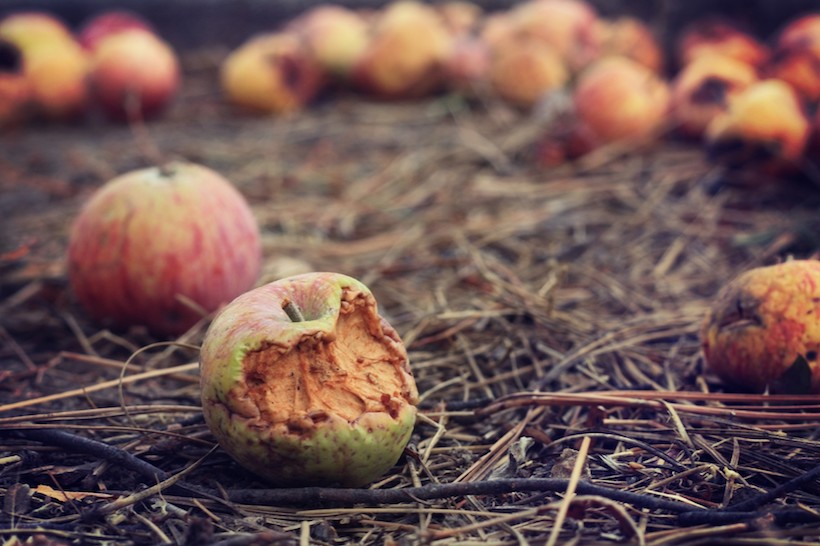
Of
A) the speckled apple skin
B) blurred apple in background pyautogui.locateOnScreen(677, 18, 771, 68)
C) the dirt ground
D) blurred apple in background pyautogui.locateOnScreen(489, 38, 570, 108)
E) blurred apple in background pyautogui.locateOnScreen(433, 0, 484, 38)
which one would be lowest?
the dirt ground

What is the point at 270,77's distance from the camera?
5363mm

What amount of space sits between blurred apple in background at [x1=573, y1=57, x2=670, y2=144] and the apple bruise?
2.76 meters

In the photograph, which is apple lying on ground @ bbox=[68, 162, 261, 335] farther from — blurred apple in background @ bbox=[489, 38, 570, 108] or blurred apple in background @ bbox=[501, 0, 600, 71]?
blurred apple in background @ bbox=[501, 0, 600, 71]

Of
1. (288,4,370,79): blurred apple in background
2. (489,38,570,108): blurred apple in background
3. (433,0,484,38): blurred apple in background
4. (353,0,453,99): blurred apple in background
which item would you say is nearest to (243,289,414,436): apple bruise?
(489,38,570,108): blurred apple in background

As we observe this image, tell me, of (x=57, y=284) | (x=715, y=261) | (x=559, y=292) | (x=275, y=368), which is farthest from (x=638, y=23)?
(x=275, y=368)

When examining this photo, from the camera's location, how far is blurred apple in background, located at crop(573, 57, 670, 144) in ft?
14.3

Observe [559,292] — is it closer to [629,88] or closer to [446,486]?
[446,486]

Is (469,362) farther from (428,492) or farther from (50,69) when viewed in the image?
(50,69)

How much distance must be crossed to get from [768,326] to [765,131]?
71.0 inches

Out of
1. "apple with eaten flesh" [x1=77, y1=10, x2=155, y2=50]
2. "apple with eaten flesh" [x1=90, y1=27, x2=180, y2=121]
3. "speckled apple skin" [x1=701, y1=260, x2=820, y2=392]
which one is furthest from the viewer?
"apple with eaten flesh" [x1=77, y1=10, x2=155, y2=50]

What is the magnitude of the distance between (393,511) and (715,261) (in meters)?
2.03

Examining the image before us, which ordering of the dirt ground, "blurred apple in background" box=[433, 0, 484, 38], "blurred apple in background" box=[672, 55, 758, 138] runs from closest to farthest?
the dirt ground < "blurred apple in background" box=[672, 55, 758, 138] < "blurred apple in background" box=[433, 0, 484, 38]

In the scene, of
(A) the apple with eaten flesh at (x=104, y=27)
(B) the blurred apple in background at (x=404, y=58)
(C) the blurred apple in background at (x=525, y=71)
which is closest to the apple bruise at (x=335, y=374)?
(C) the blurred apple in background at (x=525, y=71)

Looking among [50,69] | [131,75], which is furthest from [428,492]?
[50,69]
